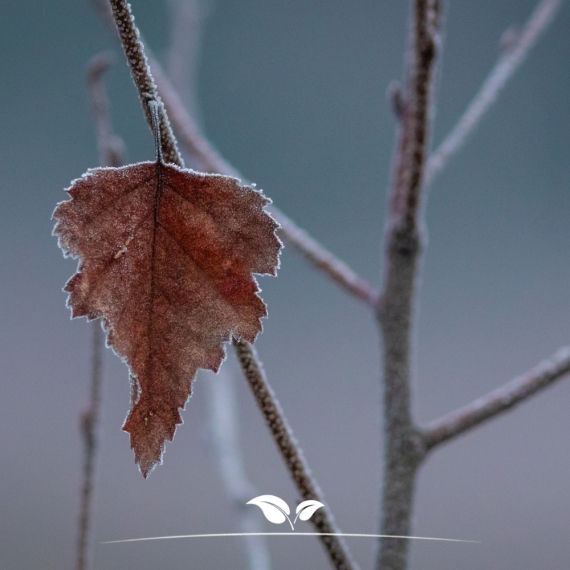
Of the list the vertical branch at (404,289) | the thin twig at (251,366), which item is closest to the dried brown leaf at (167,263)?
the thin twig at (251,366)

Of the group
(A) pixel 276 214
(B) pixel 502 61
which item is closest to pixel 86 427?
(A) pixel 276 214

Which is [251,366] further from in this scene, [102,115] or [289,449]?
[102,115]

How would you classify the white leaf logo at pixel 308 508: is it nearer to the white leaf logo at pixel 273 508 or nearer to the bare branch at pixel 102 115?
the white leaf logo at pixel 273 508

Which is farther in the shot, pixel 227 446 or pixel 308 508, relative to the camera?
pixel 227 446

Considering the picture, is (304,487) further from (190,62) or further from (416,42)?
(190,62)

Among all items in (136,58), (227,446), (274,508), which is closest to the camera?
(136,58)

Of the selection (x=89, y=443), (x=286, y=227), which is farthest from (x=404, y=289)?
(x=89, y=443)

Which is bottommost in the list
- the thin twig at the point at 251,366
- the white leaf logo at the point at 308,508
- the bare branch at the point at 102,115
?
A: the white leaf logo at the point at 308,508

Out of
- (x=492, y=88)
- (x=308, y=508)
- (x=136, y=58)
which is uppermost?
(x=492, y=88)
